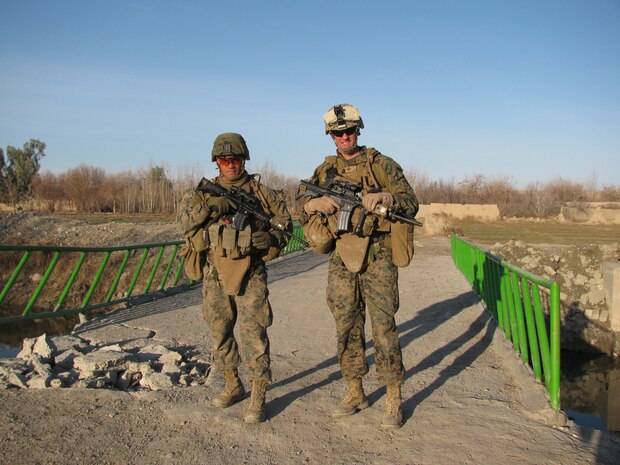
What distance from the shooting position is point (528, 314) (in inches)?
184

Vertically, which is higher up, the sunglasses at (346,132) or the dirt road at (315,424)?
the sunglasses at (346,132)

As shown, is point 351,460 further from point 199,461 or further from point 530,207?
point 530,207

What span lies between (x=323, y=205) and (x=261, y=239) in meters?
0.55

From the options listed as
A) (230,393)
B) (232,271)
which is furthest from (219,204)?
(230,393)

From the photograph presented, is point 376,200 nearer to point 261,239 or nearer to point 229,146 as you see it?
point 261,239

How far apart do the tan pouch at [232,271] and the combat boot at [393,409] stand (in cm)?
126

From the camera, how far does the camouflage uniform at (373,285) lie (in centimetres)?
360

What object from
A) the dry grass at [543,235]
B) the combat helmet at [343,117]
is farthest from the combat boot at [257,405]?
the dry grass at [543,235]

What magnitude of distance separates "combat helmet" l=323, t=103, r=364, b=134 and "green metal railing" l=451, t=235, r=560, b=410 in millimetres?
1831

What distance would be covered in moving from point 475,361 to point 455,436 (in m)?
2.19

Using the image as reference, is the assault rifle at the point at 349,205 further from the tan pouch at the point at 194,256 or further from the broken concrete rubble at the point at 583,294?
the broken concrete rubble at the point at 583,294

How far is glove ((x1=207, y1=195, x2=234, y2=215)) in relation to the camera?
12.7 feet

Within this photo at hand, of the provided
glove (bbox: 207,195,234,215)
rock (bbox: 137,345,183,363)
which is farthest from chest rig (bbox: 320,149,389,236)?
rock (bbox: 137,345,183,363)

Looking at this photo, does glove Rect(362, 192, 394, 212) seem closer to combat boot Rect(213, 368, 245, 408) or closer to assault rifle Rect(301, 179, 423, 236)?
assault rifle Rect(301, 179, 423, 236)
